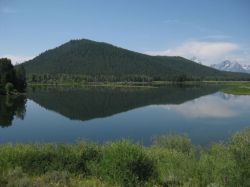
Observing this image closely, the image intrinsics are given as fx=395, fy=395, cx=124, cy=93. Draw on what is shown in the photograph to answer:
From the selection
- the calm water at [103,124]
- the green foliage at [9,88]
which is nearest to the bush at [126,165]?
the calm water at [103,124]

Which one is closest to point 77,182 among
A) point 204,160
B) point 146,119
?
point 204,160

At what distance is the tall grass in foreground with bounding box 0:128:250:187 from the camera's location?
56.6 feet

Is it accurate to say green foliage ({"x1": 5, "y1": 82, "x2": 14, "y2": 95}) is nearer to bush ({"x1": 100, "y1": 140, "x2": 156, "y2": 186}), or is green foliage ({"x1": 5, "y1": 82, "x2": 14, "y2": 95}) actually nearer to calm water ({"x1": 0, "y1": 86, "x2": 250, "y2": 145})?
calm water ({"x1": 0, "y1": 86, "x2": 250, "y2": 145})

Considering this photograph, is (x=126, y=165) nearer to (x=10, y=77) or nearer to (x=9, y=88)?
(x=9, y=88)

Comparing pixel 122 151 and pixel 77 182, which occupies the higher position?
pixel 122 151

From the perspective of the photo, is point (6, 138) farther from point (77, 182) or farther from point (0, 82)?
point (0, 82)

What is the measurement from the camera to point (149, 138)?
51500mm

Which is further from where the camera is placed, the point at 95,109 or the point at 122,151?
the point at 95,109

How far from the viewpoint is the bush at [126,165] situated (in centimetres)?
1952

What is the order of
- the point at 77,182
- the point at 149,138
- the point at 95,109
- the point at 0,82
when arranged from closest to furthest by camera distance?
the point at 77,182 → the point at 149,138 → the point at 95,109 → the point at 0,82

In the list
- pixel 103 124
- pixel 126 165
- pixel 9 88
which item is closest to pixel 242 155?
pixel 126 165

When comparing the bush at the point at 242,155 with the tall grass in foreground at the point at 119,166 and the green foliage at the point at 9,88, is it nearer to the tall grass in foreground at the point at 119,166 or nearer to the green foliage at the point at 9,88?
the tall grass in foreground at the point at 119,166

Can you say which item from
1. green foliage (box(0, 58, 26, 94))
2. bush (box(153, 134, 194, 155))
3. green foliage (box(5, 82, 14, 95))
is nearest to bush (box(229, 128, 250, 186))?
bush (box(153, 134, 194, 155))

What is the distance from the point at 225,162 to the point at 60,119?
62431mm
